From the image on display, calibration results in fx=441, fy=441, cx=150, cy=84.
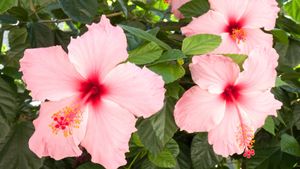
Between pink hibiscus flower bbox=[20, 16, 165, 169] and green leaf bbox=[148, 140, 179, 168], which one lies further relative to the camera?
green leaf bbox=[148, 140, 179, 168]

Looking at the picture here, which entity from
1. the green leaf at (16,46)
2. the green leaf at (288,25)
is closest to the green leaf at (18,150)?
the green leaf at (16,46)

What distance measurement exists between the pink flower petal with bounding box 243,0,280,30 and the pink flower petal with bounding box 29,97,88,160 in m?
0.38

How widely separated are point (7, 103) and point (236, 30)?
443mm

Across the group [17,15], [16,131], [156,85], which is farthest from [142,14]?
[156,85]

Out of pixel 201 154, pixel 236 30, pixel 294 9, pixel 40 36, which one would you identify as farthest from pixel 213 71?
pixel 294 9

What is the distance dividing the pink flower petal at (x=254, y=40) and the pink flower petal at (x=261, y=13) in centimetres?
1

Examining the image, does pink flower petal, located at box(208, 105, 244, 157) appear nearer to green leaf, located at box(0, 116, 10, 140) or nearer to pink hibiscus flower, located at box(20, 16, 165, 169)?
pink hibiscus flower, located at box(20, 16, 165, 169)

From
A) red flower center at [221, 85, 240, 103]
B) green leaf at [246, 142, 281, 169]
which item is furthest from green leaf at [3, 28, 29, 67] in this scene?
green leaf at [246, 142, 281, 169]

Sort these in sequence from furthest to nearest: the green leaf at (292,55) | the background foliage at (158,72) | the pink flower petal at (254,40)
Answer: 1. the green leaf at (292,55)
2. the pink flower petal at (254,40)
3. the background foliage at (158,72)

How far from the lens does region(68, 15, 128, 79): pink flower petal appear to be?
0.60 m

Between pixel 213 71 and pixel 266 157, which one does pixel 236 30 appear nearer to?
pixel 213 71

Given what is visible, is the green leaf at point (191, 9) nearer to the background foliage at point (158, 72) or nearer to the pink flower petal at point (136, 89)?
the background foliage at point (158, 72)

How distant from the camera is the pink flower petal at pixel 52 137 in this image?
0.63 metres

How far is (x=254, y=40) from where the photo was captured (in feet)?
2.68
